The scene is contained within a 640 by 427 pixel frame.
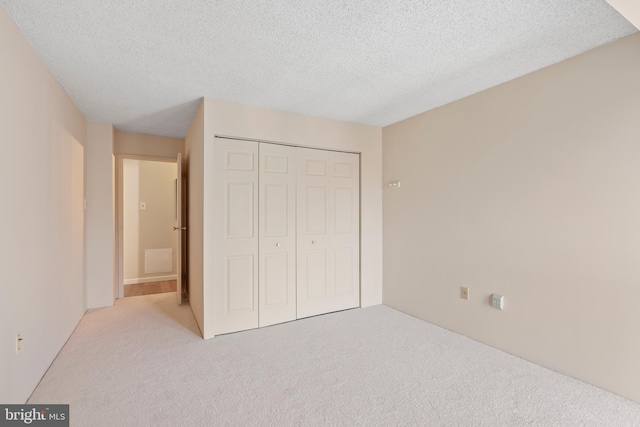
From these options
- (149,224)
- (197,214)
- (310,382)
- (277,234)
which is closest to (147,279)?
(149,224)

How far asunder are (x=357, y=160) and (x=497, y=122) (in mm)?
1623

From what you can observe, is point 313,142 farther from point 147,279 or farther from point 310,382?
point 147,279

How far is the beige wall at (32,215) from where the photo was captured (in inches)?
65.1

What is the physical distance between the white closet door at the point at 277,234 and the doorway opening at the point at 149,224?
256 cm

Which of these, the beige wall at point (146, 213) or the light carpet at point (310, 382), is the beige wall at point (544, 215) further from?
the beige wall at point (146, 213)

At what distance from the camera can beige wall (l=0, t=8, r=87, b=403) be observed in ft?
5.43

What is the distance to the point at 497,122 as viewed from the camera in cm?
263

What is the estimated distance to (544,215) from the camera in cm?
235

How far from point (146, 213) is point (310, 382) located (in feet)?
14.6

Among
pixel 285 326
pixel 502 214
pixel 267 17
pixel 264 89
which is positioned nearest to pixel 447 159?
pixel 502 214

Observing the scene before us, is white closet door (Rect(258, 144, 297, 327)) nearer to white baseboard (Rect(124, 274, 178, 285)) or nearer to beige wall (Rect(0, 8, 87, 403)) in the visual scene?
beige wall (Rect(0, 8, 87, 403))

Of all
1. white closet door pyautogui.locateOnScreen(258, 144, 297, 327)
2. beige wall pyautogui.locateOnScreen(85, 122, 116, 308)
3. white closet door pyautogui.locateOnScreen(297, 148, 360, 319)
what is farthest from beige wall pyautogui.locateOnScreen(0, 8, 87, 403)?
white closet door pyautogui.locateOnScreen(297, 148, 360, 319)

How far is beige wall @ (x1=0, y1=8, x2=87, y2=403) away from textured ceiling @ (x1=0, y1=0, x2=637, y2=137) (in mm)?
232

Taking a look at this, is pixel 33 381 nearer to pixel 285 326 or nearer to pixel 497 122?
pixel 285 326
